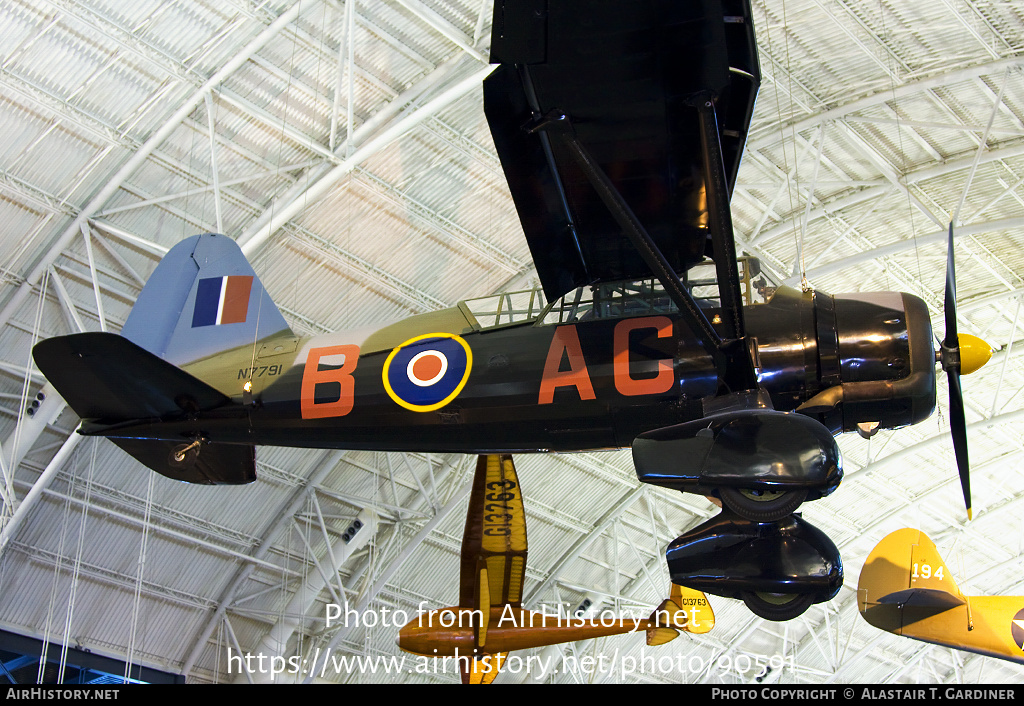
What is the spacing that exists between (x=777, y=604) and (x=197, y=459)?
180 inches

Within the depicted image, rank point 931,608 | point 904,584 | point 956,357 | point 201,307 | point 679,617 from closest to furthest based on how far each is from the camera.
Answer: point 956,357, point 201,307, point 931,608, point 904,584, point 679,617

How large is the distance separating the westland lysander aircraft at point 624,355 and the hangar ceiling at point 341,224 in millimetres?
5363

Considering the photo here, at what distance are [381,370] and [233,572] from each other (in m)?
14.0

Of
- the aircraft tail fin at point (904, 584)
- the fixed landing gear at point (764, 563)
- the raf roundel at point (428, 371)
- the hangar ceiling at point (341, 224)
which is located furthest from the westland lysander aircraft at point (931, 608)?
the raf roundel at point (428, 371)

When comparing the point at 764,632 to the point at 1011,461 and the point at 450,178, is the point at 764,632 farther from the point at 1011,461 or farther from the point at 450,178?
the point at 450,178

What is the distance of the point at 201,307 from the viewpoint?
8453mm

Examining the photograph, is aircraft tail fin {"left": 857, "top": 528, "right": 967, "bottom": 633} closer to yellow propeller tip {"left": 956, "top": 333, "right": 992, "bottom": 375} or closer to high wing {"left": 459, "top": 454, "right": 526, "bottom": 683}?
high wing {"left": 459, "top": 454, "right": 526, "bottom": 683}

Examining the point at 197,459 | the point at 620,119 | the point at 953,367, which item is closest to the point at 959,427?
the point at 953,367

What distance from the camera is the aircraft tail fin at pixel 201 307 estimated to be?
27.0 ft

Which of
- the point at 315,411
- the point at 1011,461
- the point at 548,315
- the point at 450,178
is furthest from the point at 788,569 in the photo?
the point at 1011,461

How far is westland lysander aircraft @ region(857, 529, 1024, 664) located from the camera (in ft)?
48.7

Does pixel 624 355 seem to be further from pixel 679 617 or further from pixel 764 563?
pixel 679 617

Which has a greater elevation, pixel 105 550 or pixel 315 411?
pixel 105 550

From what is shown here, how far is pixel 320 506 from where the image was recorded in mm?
19500
